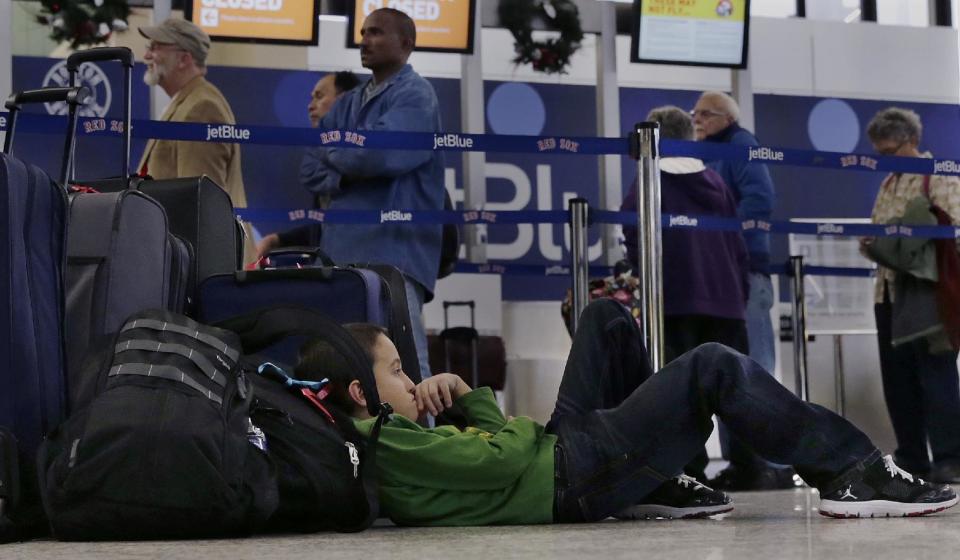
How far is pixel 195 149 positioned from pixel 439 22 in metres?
3.07

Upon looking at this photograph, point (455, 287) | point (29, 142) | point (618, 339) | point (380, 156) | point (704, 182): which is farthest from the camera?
point (455, 287)

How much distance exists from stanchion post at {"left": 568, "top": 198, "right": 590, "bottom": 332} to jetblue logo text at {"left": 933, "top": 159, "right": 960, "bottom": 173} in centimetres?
150

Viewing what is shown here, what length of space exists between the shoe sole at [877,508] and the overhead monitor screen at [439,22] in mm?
5740

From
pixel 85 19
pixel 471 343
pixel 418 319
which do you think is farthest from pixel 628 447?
pixel 85 19

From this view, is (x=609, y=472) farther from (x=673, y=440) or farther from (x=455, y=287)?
(x=455, y=287)

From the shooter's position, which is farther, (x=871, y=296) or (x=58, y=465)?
(x=871, y=296)

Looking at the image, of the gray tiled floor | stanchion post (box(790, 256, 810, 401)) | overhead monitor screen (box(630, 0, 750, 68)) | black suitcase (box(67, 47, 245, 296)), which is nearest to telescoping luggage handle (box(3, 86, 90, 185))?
black suitcase (box(67, 47, 245, 296))

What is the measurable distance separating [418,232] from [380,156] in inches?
13.1

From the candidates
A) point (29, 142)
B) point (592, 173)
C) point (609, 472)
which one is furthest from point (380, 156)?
point (592, 173)

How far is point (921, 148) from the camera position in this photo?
31.5 feet

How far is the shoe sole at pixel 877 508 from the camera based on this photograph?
2965 millimetres

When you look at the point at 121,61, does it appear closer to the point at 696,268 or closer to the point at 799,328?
the point at 696,268

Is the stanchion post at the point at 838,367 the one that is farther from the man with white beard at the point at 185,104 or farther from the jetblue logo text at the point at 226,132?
the jetblue logo text at the point at 226,132

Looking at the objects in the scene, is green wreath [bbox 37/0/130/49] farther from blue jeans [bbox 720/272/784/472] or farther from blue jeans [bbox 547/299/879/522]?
blue jeans [bbox 547/299/879/522]
